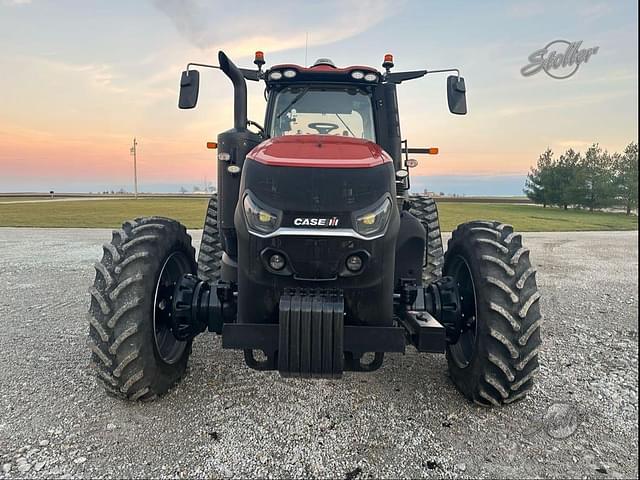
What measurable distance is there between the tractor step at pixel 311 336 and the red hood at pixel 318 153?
83 cm

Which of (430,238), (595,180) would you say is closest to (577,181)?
(595,180)

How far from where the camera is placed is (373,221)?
2.62m

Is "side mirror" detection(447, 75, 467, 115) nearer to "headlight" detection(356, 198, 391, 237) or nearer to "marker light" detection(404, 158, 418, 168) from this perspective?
"marker light" detection(404, 158, 418, 168)

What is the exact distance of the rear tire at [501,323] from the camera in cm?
288

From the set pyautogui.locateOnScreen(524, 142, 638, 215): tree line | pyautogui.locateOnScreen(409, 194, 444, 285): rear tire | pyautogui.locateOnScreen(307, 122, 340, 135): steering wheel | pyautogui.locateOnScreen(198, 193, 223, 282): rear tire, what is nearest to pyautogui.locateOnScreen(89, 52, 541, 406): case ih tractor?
pyautogui.locateOnScreen(307, 122, 340, 135): steering wheel

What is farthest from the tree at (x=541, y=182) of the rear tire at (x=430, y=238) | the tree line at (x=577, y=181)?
the rear tire at (x=430, y=238)

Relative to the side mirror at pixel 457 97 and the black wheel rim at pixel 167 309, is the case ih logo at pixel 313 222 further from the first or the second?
the side mirror at pixel 457 97

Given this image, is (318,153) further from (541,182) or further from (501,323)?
(541,182)

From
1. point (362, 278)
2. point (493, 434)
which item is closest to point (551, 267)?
point (493, 434)

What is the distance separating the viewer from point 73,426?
9.50ft

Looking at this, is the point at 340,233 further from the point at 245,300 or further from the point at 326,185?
the point at 245,300

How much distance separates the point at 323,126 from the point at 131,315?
2266mm

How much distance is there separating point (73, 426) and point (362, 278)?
2185 mm

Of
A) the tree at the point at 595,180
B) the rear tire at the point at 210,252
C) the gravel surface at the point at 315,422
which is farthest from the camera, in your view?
the tree at the point at 595,180
